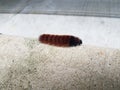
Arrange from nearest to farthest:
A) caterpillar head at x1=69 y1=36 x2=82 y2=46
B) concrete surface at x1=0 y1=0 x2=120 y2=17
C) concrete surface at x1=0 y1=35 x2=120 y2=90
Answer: concrete surface at x1=0 y1=35 x2=120 y2=90 < caterpillar head at x1=69 y1=36 x2=82 y2=46 < concrete surface at x1=0 y1=0 x2=120 y2=17

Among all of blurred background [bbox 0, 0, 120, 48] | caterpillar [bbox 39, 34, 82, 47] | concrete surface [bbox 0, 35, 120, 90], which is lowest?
concrete surface [bbox 0, 35, 120, 90]

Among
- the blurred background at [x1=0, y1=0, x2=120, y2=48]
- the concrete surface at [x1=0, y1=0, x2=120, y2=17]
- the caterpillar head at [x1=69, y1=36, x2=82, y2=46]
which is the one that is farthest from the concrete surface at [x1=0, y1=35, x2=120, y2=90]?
the concrete surface at [x1=0, y1=0, x2=120, y2=17]

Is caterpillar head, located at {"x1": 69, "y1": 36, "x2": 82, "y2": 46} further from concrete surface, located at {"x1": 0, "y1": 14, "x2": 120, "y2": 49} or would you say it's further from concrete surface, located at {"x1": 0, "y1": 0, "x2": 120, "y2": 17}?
concrete surface, located at {"x1": 0, "y1": 0, "x2": 120, "y2": 17}

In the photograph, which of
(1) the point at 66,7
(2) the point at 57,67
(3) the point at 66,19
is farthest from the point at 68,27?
(2) the point at 57,67

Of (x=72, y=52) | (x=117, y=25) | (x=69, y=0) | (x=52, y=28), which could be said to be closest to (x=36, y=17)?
(x=52, y=28)

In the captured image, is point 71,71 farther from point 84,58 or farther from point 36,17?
point 36,17

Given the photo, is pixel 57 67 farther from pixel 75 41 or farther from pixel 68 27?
pixel 68 27

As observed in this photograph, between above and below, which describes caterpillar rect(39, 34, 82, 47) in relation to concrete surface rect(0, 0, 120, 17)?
below
